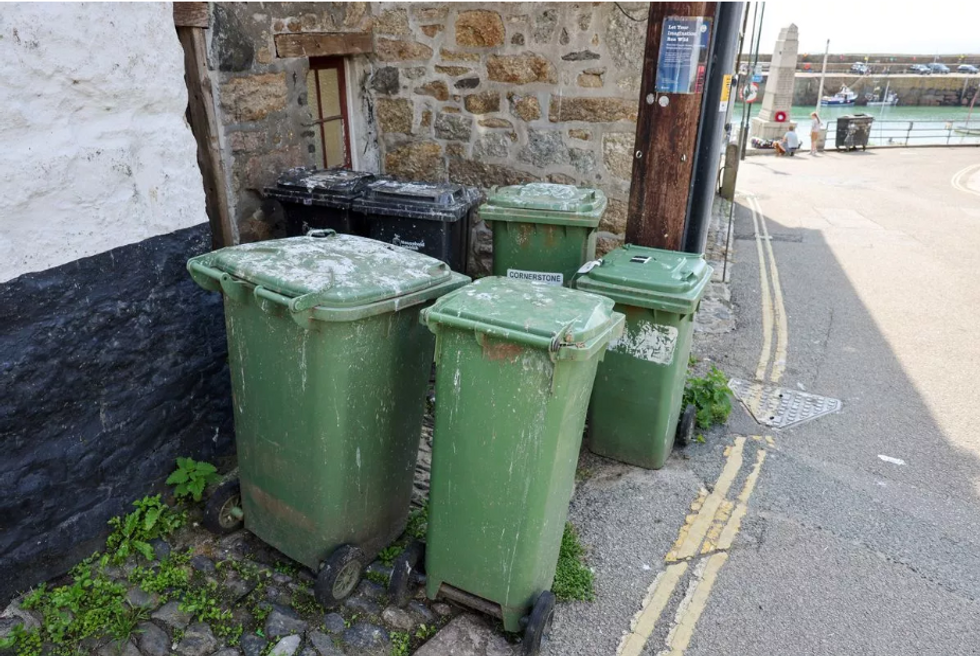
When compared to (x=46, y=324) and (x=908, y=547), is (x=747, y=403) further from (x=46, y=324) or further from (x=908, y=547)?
(x=46, y=324)

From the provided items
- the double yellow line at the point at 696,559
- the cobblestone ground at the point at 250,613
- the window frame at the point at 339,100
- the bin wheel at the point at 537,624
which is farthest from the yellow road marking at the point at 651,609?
the window frame at the point at 339,100

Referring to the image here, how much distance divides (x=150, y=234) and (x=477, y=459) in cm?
222

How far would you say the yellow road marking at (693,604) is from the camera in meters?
3.19

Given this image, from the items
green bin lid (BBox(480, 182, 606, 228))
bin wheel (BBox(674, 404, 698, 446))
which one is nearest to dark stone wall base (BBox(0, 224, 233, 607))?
green bin lid (BBox(480, 182, 606, 228))

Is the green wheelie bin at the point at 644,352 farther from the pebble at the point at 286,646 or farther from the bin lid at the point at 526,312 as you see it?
the pebble at the point at 286,646

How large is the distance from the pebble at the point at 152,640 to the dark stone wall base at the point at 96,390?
652mm

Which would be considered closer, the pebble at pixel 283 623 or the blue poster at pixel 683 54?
the pebble at pixel 283 623

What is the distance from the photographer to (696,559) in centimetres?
374

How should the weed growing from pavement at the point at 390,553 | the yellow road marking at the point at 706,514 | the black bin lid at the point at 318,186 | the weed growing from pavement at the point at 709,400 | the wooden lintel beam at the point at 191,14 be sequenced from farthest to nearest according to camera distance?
the weed growing from pavement at the point at 709,400 < the black bin lid at the point at 318,186 < the wooden lintel beam at the point at 191,14 < the yellow road marking at the point at 706,514 < the weed growing from pavement at the point at 390,553

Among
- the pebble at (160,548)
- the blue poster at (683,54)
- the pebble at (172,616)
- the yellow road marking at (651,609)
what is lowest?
the yellow road marking at (651,609)

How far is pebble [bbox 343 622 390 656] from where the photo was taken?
304 cm

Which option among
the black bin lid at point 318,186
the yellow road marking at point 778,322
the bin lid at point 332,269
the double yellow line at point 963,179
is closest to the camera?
the bin lid at point 332,269

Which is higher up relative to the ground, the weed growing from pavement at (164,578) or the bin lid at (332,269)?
the bin lid at (332,269)

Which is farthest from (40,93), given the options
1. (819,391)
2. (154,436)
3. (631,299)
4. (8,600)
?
(819,391)
